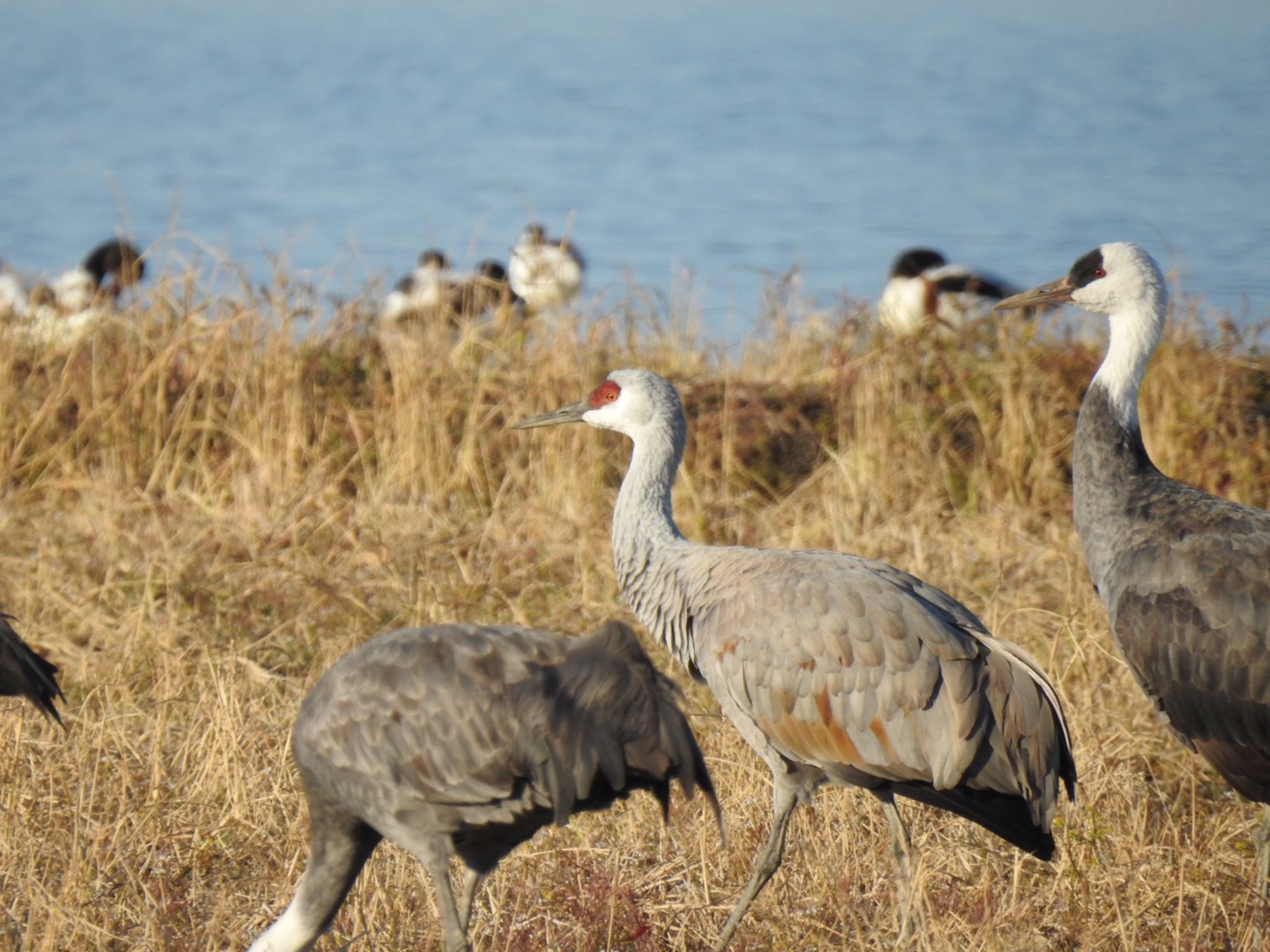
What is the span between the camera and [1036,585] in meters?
5.57

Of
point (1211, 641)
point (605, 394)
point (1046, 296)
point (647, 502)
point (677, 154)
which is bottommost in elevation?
point (677, 154)

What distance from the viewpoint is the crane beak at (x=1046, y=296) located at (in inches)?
191

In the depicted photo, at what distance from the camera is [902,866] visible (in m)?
3.62

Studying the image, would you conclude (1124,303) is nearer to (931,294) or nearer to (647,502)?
(647,502)

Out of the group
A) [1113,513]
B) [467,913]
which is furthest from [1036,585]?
[467,913]

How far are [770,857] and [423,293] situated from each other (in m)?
5.49

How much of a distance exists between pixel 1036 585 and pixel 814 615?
216 centimetres

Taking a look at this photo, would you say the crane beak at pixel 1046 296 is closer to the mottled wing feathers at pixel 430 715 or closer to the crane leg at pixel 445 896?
the mottled wing feathers at pixel 430 715

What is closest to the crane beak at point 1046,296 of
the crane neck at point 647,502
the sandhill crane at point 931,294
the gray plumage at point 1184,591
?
the gray plumage at point 1184,591

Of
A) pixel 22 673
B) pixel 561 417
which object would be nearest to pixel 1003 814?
pixel 561 417

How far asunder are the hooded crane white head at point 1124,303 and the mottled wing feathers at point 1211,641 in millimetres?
604

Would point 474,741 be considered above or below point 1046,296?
below

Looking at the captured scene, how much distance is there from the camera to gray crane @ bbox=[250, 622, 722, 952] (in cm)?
299

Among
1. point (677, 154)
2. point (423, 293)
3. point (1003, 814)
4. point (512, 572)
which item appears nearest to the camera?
point (1003, 814)
